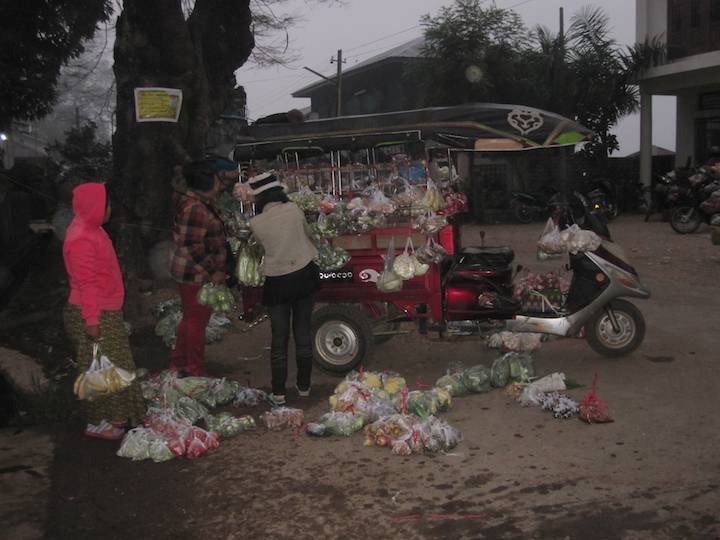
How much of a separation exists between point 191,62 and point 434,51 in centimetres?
1370

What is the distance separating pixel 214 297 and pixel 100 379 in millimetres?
1465

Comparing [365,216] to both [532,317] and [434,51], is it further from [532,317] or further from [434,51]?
[434,51]

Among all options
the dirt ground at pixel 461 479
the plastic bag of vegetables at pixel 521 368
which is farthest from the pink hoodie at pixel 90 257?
the plastic bag of vegetables at pixel 521 368

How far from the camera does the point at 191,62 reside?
9156 mm

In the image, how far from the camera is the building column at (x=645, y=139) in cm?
2009

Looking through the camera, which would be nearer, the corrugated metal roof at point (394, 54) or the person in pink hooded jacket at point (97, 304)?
the person in pink hooded jacket at point (97, 304)

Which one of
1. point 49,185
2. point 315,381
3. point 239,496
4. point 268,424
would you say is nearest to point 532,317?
point 315,381

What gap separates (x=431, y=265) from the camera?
19.4ft

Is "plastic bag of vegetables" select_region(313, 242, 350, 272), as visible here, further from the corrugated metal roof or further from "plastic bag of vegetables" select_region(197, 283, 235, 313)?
the corrugated metal roof

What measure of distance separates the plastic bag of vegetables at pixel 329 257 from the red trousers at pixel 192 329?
0.99 meters

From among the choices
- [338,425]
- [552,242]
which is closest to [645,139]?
[552,242]

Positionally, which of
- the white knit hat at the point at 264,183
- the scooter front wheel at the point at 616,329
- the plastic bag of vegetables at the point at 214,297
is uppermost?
the white knit hat at the point at 264,183

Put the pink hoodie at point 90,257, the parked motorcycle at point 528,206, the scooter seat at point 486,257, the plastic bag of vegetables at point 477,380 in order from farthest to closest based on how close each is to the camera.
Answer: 1. the parked motorcycle at point 528,206
2. the scooter seat at point 486,257
3. the plastic bag of vegetables at point 477,380
4. the pink hoodie at point 90,257

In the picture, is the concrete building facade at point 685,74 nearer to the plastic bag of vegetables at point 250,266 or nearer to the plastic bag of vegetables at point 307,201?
the plastic bag of vegetables at point 307,201
